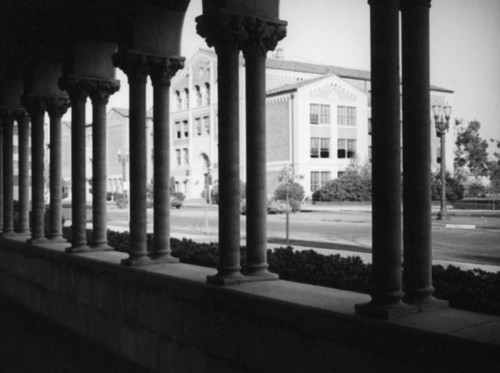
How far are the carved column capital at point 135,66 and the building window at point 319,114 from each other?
130ft

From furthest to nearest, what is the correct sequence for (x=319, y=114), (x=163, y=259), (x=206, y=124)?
(x=206, y=124) < (x=319, y=114) < (x=163, y=259)

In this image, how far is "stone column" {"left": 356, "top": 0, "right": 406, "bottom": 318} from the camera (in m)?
4.29

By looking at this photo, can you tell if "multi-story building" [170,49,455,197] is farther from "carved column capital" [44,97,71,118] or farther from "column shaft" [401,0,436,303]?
"column shaft" [401,0,436,303]

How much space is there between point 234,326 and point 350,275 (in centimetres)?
124

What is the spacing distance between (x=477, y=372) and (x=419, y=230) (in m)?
1.24

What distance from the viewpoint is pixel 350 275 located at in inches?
224

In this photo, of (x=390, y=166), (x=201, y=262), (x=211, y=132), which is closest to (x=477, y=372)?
(x=390, y=166)

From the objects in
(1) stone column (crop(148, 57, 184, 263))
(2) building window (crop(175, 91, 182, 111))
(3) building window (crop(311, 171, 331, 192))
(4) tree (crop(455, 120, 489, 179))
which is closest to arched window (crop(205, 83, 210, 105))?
(2) building window (crop(175, 91, 182, 111))

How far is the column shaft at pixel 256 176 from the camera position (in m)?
5.77

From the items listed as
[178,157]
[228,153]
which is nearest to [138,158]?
[228,153]

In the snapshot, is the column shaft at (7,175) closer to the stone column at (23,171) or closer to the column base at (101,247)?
the stone column at (23,171)

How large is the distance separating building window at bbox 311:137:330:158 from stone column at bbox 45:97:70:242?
37.1 metres

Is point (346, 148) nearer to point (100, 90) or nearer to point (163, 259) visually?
point (100, 90)

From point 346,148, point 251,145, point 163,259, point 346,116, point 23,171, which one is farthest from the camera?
point 346,148
